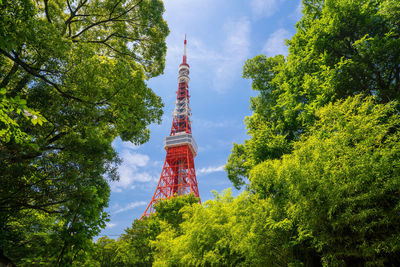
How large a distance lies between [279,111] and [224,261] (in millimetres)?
5484

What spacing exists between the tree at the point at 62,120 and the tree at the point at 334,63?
169 inches

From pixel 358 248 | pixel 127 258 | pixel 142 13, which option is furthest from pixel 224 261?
pixel 127 258

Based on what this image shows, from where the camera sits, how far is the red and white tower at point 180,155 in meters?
30.6

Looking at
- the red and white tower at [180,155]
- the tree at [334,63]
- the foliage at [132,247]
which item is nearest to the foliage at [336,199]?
the tree at [334,63]

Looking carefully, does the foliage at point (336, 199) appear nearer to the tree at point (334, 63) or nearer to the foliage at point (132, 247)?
the tree at point (334, 63)

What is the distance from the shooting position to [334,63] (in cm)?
687

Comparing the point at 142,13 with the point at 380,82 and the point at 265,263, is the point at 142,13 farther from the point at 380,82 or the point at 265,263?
the point at 265,263

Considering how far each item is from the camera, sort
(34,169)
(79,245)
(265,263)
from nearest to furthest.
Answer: (79,245) → (34,169) → (265,263)

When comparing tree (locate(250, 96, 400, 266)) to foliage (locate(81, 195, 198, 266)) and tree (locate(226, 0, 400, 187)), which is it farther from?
foliage (locate(81, 195, 198, 266))

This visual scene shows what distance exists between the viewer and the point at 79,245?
10.0ft

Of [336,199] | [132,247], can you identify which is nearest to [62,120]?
[336,199]

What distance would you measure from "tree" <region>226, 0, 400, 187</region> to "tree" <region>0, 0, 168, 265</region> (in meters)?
4.30

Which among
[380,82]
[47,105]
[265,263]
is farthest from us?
[380,82]

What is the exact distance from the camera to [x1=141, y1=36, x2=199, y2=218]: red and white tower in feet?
100
